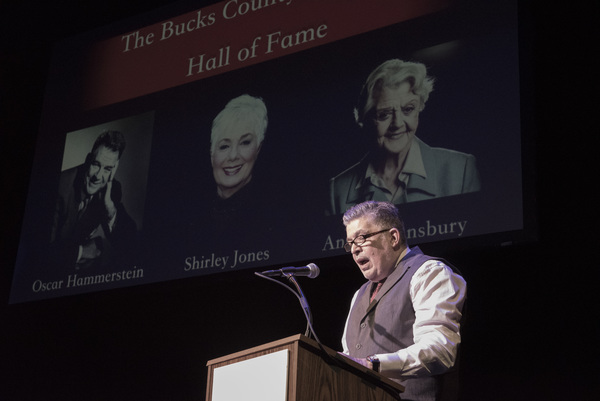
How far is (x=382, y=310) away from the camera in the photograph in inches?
110

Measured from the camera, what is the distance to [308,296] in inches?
161

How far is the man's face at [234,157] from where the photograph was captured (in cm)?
417

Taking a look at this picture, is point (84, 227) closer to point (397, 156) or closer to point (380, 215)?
point (397, 156)

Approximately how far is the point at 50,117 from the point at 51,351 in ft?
4.52

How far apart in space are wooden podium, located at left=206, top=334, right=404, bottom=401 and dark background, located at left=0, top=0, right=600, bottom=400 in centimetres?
118

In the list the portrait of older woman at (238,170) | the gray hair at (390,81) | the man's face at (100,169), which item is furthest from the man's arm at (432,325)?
the man's face at (100,169)

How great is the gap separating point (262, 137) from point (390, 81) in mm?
723

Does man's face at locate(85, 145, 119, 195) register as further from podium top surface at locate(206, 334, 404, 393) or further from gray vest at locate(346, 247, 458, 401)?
podium top surface at locate(206, 334, 404, 393)

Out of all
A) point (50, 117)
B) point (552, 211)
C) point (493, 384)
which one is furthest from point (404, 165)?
point (50, 117)

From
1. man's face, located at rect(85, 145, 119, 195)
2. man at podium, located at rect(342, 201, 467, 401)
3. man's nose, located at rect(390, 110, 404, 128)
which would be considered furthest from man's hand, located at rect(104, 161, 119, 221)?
man at podium, located at rect(342, 201, 467, 401)

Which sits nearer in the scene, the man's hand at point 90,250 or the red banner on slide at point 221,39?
the red banner on slide at point 221,39

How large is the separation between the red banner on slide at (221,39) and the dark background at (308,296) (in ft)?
1.65

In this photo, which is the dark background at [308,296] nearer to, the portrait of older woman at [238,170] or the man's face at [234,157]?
the portrait of older woman at [238,170]

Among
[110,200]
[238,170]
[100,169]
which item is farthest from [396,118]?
[100,169]
